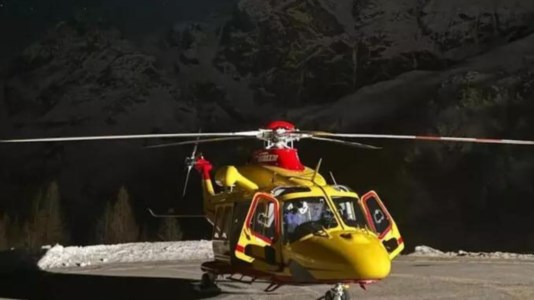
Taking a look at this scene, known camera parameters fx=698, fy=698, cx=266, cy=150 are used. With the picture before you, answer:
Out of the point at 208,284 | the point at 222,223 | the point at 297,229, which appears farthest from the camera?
the point at 208,284

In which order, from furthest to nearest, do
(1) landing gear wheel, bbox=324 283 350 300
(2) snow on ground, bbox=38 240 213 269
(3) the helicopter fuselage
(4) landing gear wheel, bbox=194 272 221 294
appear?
(2) snow on ground, bbox=38 240 213 269
(4) landing gear wheel, bbox=194 272 221 294
(1) landing gear wheel, bbox=324 283 350 300
(3) the helicopter fuselage

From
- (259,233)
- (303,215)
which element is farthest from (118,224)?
(303,215)

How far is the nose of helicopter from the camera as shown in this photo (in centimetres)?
815

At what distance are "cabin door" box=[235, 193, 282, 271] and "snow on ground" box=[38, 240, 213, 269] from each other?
876cm

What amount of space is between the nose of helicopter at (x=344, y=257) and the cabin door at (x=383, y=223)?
2.63 ft

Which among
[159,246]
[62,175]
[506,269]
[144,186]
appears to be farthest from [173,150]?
[506,269]

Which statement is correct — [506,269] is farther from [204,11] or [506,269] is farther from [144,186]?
[204,11]

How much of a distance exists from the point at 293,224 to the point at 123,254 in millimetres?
10844

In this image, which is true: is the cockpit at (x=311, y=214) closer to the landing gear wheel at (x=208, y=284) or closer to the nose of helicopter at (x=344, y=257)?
the nose of helicopter at (x=344, y=257)

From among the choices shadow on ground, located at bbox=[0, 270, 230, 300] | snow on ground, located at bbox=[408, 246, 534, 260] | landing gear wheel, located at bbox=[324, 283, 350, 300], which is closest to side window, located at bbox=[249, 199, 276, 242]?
landing gear wheel, located at bbox=[324, 283, 350, 300]

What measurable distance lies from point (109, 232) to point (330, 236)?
48.3 metres

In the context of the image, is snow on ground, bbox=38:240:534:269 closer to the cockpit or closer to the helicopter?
the helicopter

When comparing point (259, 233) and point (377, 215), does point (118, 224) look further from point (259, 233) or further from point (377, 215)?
point (377, 215)

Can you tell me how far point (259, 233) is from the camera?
9.90 metres
